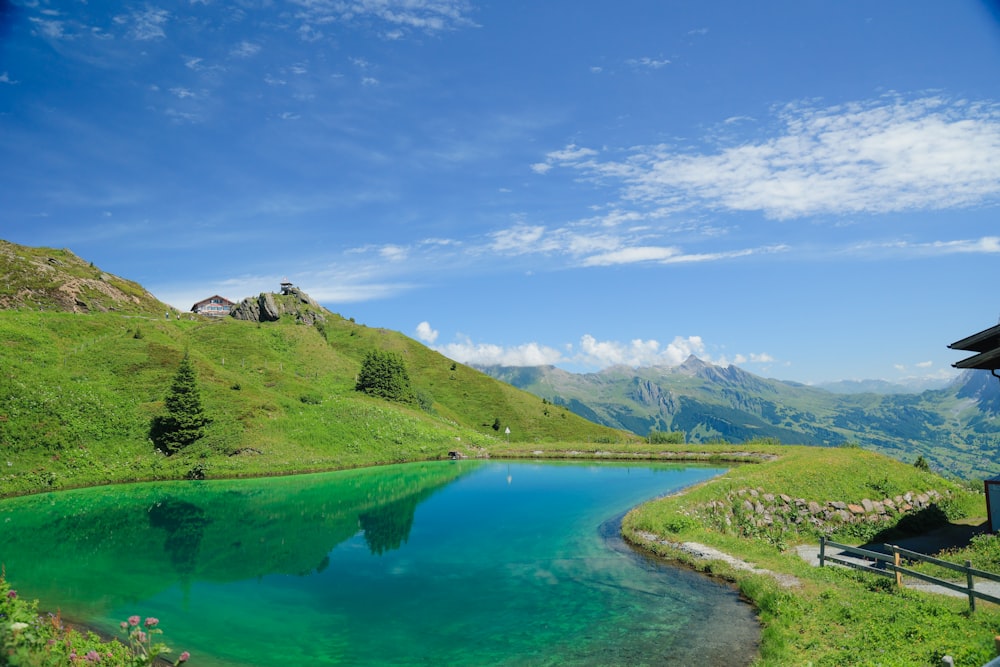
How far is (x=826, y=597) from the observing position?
777 inches

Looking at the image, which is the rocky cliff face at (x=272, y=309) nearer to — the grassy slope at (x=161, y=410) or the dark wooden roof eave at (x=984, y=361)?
the grassy slope at (x=161, y=410)

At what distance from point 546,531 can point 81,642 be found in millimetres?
25450

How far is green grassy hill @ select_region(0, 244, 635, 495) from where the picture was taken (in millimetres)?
53844

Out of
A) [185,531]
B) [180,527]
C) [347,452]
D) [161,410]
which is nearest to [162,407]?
[161,410]

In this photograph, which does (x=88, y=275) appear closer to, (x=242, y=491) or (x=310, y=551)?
(x=242, y=491)

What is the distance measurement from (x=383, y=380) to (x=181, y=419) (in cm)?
4312

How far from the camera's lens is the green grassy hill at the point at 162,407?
53844 mm

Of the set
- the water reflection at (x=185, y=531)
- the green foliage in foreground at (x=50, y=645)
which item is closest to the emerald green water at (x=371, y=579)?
the water reflection at (x=185, y=531)

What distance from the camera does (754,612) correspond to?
20172 millimetres

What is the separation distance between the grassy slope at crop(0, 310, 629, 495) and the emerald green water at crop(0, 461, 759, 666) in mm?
7968

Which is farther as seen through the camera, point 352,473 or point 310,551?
point 352,473

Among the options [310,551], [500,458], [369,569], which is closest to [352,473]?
[500,458]

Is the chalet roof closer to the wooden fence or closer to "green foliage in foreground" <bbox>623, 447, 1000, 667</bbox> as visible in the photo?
"green foliage in foreground" <bbox>623, 447, 1000, 667</bbox>

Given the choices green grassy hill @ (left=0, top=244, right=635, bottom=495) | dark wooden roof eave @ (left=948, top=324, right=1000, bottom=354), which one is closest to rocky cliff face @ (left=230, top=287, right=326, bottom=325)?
green grassy hill @ (left=0, top=244, right=635, bottom=495)
